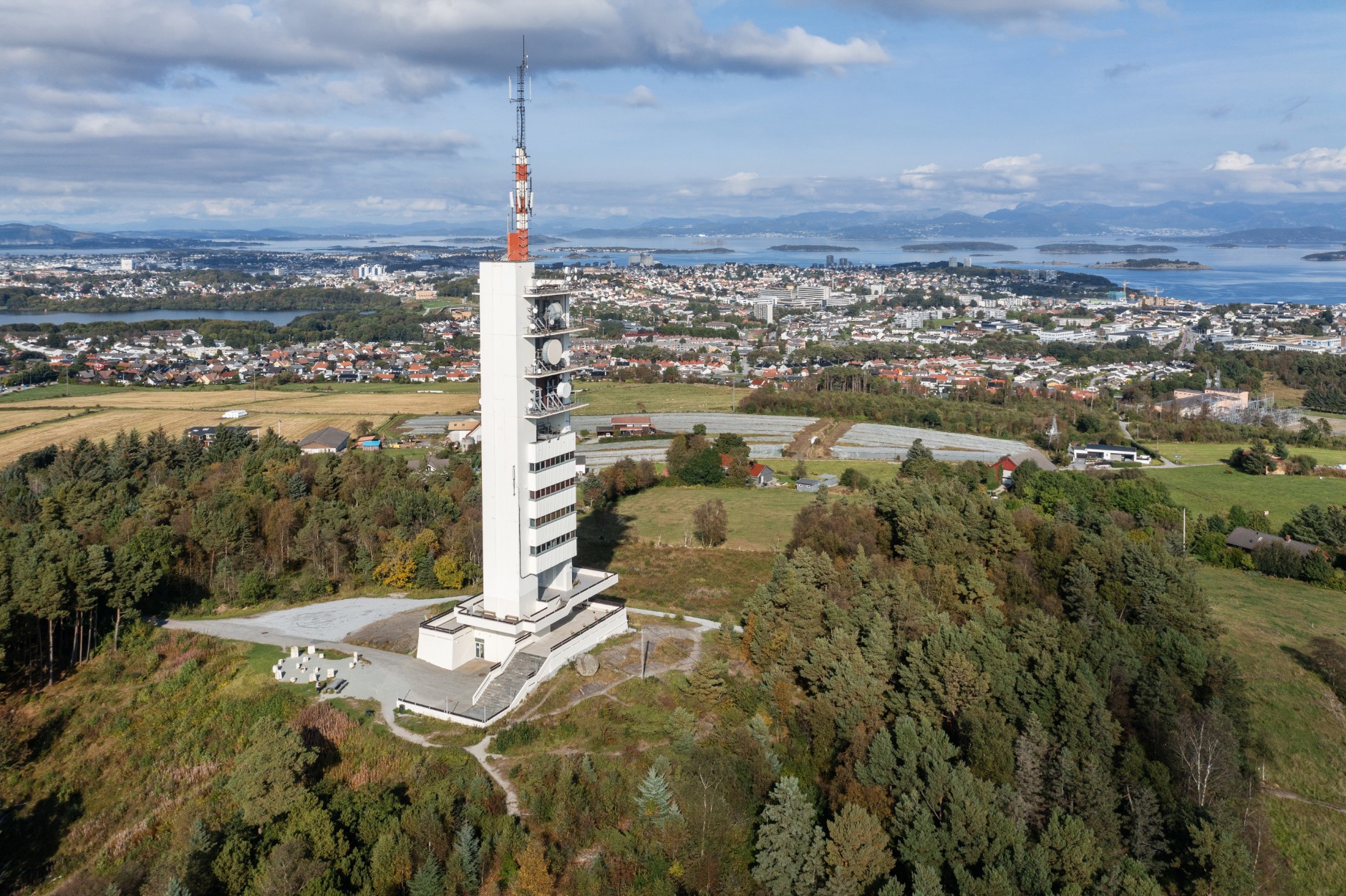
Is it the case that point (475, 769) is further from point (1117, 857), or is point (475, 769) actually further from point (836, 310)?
point (836, 310)

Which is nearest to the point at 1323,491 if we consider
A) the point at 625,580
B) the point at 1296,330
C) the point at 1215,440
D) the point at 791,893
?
the point at 1215,440

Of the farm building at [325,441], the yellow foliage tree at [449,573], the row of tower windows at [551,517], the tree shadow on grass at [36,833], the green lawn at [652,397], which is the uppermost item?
the row of tower windows at [551,517]

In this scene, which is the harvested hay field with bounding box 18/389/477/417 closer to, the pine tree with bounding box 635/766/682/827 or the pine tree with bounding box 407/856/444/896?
the pine tree with bounding box 635/766/682/827

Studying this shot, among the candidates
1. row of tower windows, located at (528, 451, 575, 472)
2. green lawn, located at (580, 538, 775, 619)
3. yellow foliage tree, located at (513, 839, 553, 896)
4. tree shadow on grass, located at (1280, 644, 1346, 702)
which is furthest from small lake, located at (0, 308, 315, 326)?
tree shadow on grass, located at (1280, 644, 1346, 702)

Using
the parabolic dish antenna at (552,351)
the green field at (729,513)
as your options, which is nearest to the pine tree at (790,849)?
the parabolic dish antenna at (552,351)

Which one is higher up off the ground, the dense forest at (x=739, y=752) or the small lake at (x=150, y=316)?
the dense forest at (x=739, y=752)

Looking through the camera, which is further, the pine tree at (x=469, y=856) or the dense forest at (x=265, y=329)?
the dense forest at (x=265, y=329)

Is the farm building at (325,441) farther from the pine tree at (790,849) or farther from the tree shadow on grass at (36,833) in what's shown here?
the pine tree at (790,849)
